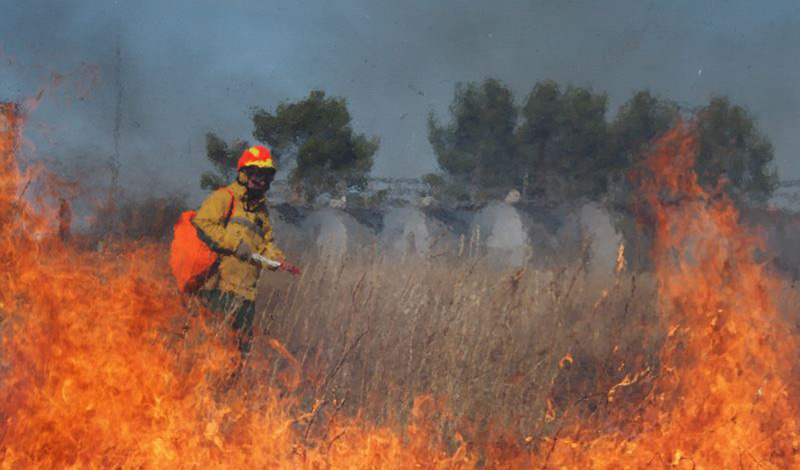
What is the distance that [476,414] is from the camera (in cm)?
457

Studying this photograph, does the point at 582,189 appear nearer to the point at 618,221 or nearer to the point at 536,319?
the point at 618,221

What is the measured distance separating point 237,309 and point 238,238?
1.45 feet

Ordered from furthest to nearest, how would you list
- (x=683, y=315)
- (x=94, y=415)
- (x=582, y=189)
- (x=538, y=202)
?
(x=582, y=189) < (x=538, y=202) < (x=683, y=315) < (x=94, y=415)

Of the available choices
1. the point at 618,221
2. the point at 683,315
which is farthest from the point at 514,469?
the point at 618,221

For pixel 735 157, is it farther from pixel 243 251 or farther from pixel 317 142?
pixel 243 251

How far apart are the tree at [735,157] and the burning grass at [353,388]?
1980 centimetres

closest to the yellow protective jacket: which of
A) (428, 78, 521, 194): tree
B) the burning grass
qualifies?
the burning grass

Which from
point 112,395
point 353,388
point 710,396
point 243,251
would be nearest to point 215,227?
point 243,251

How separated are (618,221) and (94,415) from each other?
21861 millimetres

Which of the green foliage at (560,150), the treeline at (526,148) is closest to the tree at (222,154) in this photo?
the treeline at (526,148)

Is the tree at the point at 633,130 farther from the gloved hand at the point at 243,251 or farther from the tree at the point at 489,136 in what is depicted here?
the gloved hand at the point at 243,251

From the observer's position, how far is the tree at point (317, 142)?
1026 inches

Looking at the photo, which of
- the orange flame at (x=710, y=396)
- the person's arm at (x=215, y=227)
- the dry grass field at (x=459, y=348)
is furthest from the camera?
the person's arm at (x=215, y=227)

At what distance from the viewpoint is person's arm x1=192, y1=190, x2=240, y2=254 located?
→ 4.91 m
